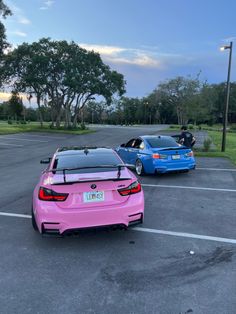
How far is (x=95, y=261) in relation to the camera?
4.30 meters

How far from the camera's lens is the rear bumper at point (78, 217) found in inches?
179

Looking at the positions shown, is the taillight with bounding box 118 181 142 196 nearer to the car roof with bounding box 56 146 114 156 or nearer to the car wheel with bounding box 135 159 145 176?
the car roof with bounding box 56 146 114 156

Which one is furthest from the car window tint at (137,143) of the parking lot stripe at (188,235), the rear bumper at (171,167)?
the parking lot stripe at (188,235)

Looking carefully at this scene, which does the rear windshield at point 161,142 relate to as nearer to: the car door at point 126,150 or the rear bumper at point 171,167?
the rear bumper at point 171,167

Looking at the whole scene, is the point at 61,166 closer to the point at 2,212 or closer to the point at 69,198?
the point at 69,198

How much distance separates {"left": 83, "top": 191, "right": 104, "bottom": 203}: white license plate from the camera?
464 cm

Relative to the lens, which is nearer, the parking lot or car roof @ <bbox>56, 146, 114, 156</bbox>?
the parking lot

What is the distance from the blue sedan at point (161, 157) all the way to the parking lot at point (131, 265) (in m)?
A: 3.20

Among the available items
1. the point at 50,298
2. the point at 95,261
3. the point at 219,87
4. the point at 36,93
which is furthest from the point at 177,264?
the point at 219,87

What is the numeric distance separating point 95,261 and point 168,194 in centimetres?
413

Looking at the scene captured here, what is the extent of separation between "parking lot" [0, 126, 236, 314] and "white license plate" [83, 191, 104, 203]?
0.56 m

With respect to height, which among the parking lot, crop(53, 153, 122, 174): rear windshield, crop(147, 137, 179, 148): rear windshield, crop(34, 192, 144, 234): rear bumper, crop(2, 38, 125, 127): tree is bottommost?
the parking lot

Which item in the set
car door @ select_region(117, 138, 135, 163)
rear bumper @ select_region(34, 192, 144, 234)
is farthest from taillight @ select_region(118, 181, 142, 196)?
car door @ select_region(117, 138, 135, 163)

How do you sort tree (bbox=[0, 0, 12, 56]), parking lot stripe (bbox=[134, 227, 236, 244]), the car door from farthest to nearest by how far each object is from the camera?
tree (bbox=[0, 0, 12, 56])
the car door
parking lot stripe (bbox=[134, 227, 236, 244])
